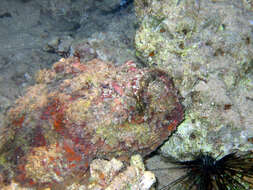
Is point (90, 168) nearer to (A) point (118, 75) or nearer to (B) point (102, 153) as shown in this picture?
(B) point (102, 153)

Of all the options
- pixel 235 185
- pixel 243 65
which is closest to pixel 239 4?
pixel 243 65

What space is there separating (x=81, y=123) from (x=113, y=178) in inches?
31.6

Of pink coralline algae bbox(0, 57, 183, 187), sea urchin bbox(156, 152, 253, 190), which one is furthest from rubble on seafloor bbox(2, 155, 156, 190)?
sea urchin bbox(156, 152, 253, 190)

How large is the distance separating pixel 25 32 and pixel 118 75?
5.75 meters

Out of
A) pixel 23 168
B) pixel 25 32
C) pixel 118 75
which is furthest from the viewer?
pixel 25 32

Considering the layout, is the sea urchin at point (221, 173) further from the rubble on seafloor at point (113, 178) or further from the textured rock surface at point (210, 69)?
the rubble on seafloor at point (113, 178)

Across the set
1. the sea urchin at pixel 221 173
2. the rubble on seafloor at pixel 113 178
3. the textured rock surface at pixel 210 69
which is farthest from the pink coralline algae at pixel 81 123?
the sea urchin at pixel 221 173

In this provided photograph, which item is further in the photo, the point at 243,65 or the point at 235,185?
the point at 243,65

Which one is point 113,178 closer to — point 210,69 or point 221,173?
point 221,173

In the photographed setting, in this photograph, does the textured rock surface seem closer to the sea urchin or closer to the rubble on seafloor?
the sea urchin

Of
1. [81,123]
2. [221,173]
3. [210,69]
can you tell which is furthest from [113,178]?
[210,69]

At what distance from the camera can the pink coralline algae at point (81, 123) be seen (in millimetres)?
2260

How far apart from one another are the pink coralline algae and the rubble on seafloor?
0.10m

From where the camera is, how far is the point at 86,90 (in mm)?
2410
